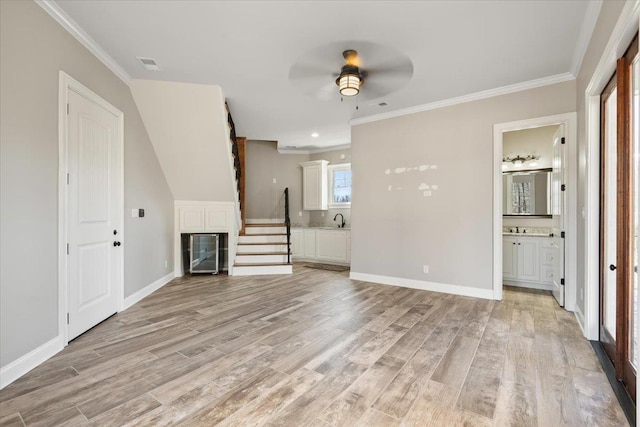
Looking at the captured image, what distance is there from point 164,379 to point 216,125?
3440 millimetres

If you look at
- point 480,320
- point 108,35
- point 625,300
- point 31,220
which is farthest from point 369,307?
point 108,35

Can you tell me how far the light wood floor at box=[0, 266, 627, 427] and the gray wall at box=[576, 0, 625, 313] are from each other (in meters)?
0.70

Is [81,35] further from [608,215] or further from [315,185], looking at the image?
[315,185]

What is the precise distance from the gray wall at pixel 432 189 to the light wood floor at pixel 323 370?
94cm

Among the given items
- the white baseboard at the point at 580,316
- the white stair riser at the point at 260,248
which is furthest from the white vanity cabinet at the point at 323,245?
the white baseboard at the point at 580,316

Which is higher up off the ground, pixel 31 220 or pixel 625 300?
pixel 31 220

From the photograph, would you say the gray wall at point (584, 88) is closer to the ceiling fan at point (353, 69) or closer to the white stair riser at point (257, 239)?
the ceiling fan at point (353, 69)

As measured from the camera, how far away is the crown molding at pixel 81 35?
239 cm

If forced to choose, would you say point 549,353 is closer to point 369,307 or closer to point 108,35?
point 369,307

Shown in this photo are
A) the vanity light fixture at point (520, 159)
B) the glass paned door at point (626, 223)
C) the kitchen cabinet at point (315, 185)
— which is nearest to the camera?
the glass paned door at point (626, 223)

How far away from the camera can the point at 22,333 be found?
2168 mm

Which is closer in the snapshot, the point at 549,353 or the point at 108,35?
the point at 549,353

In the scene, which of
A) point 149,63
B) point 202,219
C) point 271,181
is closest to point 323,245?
point 271,181

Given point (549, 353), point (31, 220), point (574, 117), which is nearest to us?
point (31, 220)
